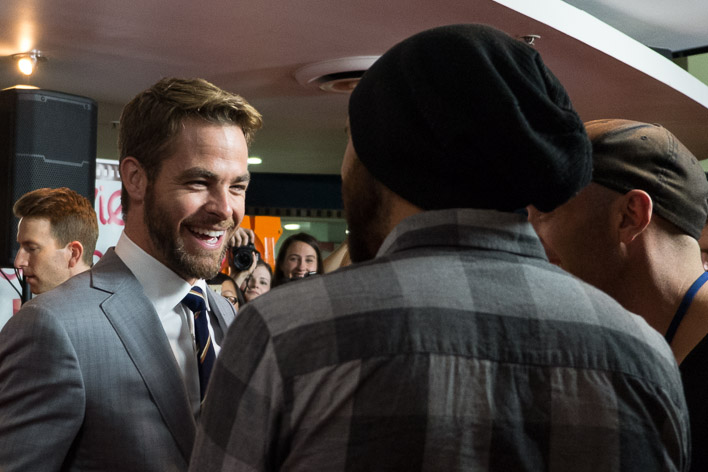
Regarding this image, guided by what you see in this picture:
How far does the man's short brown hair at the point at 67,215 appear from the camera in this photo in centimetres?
329

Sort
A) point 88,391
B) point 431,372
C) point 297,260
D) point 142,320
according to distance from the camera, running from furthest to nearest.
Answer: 1. point 297,260
2. point 142,320
3. point 88,391
4. point 431,372

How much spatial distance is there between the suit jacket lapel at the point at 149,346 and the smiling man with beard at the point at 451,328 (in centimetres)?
53

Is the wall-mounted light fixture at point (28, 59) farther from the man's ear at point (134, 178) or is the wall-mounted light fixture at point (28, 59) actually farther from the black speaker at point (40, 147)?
the man's ear at point (134, 178)

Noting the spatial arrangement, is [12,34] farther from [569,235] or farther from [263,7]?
[569,235]

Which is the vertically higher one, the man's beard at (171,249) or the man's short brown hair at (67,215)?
the man's beard at (171,249)

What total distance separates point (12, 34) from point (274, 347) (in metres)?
4.90

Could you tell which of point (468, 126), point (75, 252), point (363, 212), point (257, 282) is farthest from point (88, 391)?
point (257, 282)

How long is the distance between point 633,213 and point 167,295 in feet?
2.48

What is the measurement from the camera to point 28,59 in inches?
210

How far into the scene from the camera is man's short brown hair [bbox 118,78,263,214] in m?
1.38

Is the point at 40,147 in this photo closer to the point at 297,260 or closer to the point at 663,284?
the point at 297,260

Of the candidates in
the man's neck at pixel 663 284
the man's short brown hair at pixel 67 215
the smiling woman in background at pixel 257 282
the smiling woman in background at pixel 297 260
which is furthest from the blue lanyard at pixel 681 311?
the smiling woman in background at pixel 257 282

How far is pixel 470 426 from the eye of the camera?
65cm

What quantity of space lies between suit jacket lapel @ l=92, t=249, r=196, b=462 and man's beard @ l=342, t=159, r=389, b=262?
0.55 m
